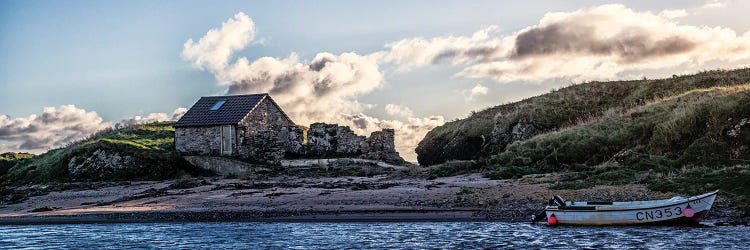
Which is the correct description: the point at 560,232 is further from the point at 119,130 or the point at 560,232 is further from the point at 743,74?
the point at 119,130

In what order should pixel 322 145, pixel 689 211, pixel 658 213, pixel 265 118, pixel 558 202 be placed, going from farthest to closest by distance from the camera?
pixel 265 118 < pixel 322 145 < pixel 558 202 < pixel 658 213 < pixel 689 211

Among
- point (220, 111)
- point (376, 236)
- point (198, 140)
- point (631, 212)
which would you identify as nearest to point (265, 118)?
point (220, 111)

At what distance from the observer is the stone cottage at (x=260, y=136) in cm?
4784

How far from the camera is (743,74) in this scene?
45.8 meters

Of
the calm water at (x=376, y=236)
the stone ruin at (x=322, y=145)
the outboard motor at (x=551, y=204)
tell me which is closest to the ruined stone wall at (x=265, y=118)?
the stone ruin at (x=322, y=145)

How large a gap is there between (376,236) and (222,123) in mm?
35225

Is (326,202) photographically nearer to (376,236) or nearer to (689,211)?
(376,236)

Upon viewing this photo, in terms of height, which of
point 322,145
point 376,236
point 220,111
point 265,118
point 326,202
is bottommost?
point 376,236

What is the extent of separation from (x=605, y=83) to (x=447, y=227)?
35.7 m

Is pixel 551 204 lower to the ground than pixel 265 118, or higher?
lower

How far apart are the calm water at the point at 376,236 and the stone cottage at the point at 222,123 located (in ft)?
96.6

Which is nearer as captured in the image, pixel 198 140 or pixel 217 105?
pixel 198 140

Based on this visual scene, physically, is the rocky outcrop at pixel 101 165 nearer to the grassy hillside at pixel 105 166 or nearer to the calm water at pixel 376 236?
the grassy hillside at pixel 105 166

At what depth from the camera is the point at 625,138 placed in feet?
109
